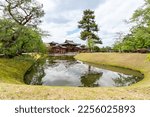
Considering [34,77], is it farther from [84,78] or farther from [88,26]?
[88,26]

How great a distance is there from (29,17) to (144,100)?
26002 millimetres

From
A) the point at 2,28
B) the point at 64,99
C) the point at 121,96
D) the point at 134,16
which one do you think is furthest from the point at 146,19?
the point at 2,28

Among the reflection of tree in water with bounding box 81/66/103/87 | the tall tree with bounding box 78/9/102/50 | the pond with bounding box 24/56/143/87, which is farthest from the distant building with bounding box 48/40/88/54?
the reflection of tree in water with bounding box 81/66/103/87

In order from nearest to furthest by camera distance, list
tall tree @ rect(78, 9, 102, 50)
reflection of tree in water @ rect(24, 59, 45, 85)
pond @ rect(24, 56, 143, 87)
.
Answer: pond @ rect(24, 56, 143, 87)
reflection of tree in water @ rect(24, 59, 45, 85)
tall tree @ rect(78, 9, 102, 50)

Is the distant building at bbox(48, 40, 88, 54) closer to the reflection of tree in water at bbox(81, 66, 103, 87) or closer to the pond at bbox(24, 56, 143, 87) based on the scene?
the pond at bbox(24, 56, 143, 87)

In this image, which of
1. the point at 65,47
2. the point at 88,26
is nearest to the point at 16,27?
the point at 88,26

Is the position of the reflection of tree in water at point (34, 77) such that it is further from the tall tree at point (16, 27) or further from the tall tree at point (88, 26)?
the tall tree at point (88, 26)

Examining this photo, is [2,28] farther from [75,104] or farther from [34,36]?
[75,104]

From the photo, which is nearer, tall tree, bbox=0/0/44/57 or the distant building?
tall tree, bbox=0/0/44/57

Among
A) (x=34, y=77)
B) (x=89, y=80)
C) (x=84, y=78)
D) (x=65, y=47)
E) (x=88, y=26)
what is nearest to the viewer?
(x=89, y=80)

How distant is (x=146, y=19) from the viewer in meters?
26.4

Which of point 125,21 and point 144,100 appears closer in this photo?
point 144,100

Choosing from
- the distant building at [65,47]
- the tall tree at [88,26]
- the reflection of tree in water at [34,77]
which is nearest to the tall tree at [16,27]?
the reflection of tree in water at [34,77]

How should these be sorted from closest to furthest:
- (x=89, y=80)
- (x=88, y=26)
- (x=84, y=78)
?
(x=89, y=80), (x=84, y=78), (x=88, y=26)
